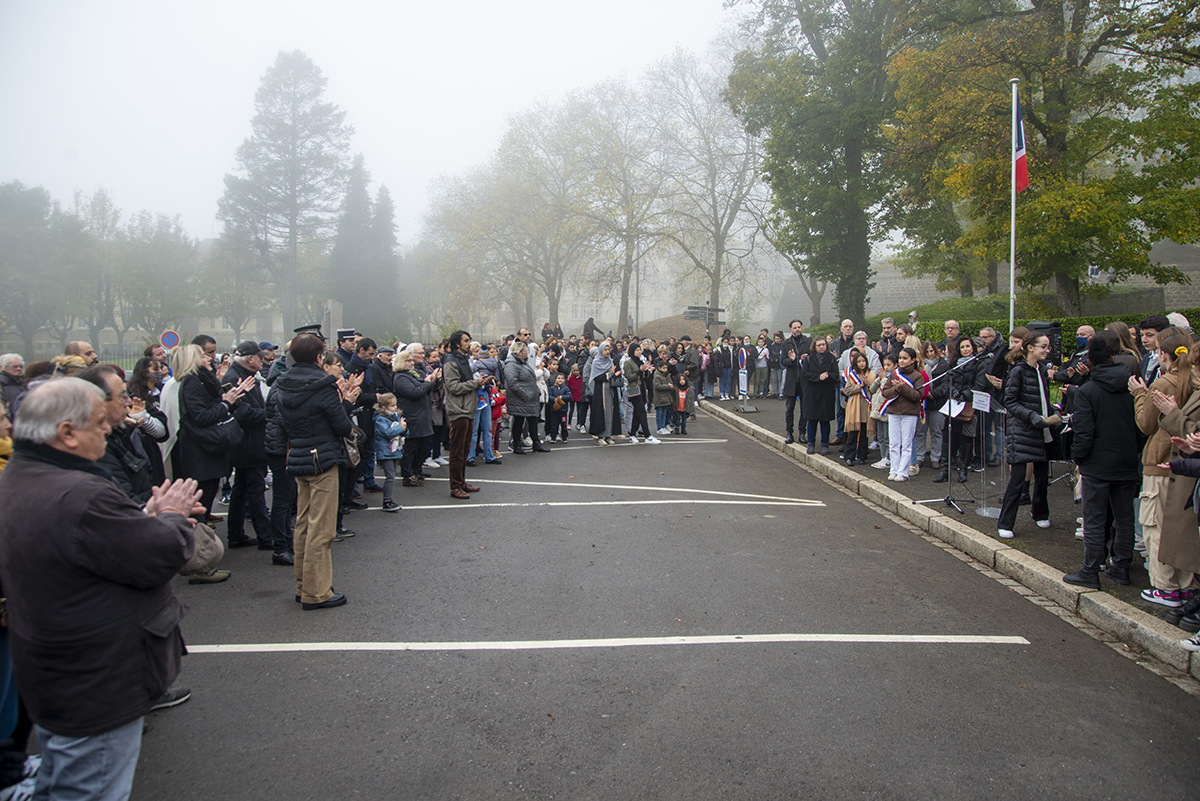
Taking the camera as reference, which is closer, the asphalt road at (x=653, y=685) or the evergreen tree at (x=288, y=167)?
the asphalt road at (x=653, y=685)

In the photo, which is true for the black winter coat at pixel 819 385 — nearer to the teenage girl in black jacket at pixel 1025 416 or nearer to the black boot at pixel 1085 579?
the teenage girl in black jacket at pixel 1025 416

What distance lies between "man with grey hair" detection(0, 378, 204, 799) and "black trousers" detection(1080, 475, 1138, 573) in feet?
20.1

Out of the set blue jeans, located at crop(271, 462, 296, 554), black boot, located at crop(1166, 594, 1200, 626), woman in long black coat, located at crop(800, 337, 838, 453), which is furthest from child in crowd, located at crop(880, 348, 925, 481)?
blue jeans, located at crop(271, 462, 296, 554)

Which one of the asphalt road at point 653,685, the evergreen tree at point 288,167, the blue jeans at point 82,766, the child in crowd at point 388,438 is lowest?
the asphalt road at point 653,685

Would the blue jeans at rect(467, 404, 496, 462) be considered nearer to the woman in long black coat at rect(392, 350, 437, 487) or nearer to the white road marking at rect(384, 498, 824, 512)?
the woman in long black coat at rect(392, 350, 437, 487)

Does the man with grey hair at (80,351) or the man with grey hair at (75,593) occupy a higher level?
the man with grey hair at (80,351)

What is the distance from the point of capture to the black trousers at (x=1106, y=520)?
5.36 m

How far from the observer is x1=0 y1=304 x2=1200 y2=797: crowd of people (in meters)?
2.27

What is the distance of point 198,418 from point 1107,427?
7543 millimetres

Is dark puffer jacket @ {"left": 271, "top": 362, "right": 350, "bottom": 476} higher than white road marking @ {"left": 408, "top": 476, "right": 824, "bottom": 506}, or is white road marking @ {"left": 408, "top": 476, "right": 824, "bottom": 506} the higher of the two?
dark puffer jacket @ {"left": 271, "top": 362, "right": 350, "bottom": 476}

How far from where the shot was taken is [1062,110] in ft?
60.5

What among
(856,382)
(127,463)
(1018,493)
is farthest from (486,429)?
(1018,493)

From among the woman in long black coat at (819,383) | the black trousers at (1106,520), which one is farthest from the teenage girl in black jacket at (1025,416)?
the woman in long black coat at (819,383)

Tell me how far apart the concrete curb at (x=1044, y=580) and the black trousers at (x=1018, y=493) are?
0.26 meters
